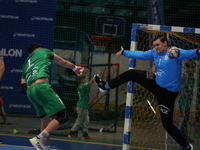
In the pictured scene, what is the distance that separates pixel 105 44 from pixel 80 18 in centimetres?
200

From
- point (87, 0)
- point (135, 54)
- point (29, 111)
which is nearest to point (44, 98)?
point (135, 54)

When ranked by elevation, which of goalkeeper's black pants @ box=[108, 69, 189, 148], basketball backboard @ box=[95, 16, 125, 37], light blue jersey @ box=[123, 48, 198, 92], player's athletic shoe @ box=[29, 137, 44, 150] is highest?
Answer: basketball backboard @ box=[95, 16, 125, 37]

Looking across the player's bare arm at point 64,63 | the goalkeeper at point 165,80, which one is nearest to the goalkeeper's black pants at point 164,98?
the goalkeeper at point 165,80

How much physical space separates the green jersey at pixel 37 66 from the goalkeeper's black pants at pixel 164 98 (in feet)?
3.81

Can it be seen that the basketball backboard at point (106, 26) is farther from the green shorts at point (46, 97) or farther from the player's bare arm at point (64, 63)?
the green shorts at point (46, 97)

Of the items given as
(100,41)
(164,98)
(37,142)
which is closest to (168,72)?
(164,98)

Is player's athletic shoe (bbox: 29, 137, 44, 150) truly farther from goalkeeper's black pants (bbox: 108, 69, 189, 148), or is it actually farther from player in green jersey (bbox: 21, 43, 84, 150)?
goalkeeper's black pants (bbox: 108, 69, 189, 148)

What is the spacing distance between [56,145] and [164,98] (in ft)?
10.3

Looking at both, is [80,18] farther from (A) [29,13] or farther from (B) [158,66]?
(B) [158,66]

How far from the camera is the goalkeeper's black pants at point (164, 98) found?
6703 millimetres

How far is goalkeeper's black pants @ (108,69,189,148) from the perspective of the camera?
6.70m

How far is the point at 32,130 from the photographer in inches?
408

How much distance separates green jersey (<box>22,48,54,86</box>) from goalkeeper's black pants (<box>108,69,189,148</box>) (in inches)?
45.7

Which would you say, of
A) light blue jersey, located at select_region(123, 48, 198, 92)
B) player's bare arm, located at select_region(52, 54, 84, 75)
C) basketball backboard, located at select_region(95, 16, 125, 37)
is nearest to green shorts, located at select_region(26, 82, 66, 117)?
player's bare arm, located at select_region(52, 54, 84, 75)
